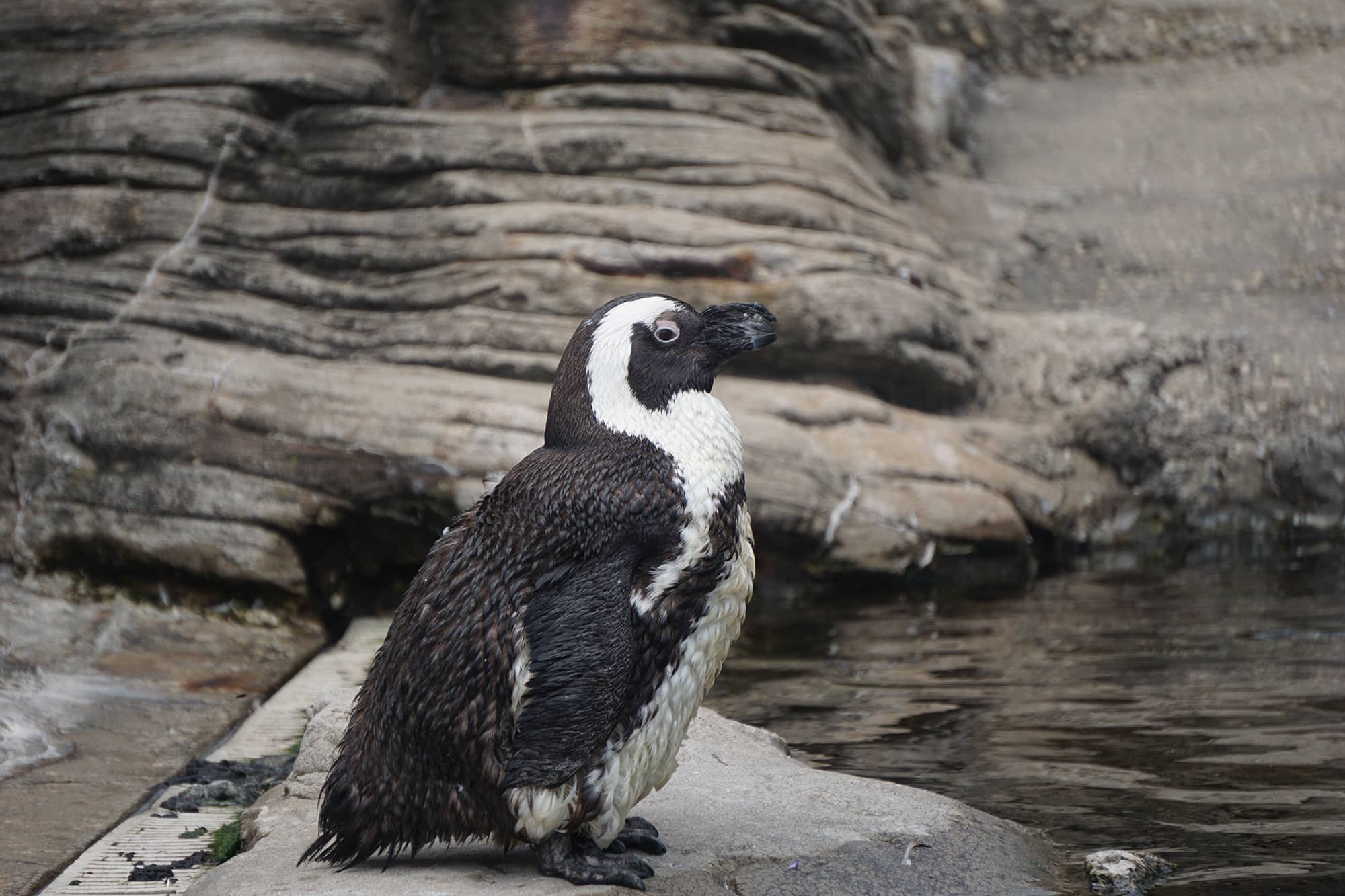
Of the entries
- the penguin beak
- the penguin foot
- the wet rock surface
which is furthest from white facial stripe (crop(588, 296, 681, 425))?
the wet rock surface

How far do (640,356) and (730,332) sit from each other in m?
0.25

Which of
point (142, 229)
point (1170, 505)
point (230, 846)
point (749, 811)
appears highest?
point (142, 229)

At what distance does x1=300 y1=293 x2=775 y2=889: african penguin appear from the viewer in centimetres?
294

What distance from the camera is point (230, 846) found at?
12.6ft

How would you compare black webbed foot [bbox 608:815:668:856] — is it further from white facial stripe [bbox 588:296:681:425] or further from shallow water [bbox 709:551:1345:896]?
shallow water [bbox 709:551:1345:896]

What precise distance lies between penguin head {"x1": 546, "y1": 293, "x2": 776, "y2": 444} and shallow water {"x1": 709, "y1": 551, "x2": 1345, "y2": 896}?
1.66 m

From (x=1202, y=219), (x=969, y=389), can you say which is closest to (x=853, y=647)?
(x=969, y=389)

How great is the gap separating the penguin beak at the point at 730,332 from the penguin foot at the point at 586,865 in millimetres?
1189

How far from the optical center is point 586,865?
9.87ft

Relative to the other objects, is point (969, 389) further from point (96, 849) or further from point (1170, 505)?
point (96, 849)

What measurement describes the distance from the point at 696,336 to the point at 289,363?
5.55 metres

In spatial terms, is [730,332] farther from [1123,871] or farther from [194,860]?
[194,860]

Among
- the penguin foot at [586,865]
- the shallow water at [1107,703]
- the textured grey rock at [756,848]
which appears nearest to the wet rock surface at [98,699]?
the textured grey rock at [756,848]

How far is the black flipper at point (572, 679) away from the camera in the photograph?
2898 mm
